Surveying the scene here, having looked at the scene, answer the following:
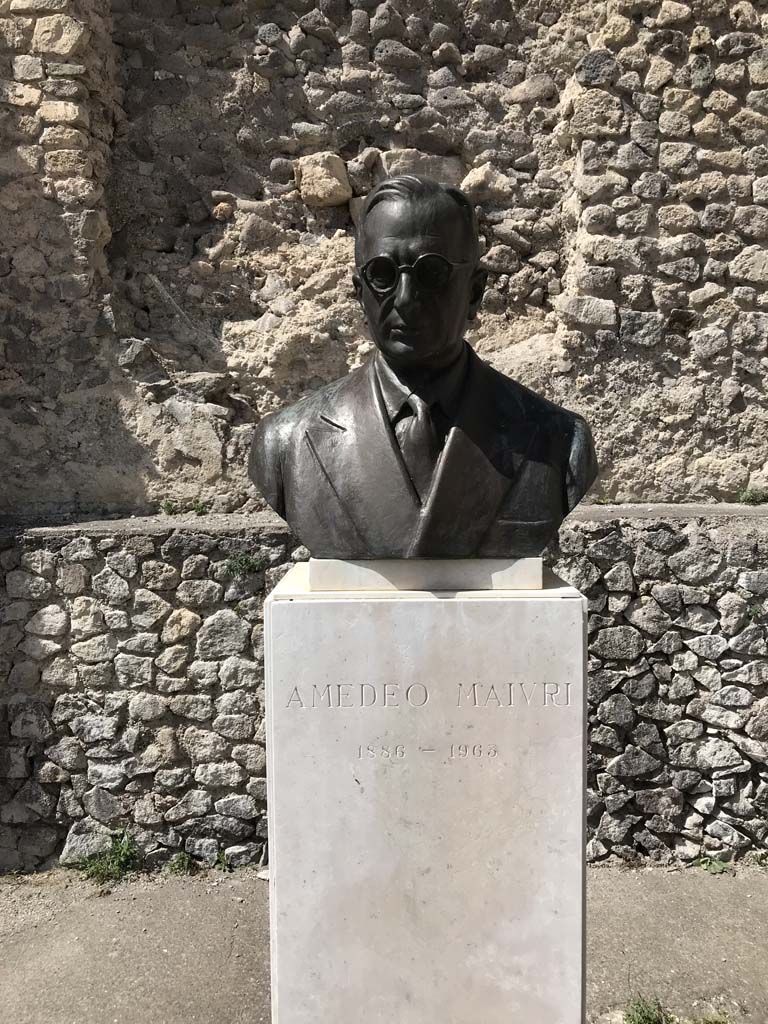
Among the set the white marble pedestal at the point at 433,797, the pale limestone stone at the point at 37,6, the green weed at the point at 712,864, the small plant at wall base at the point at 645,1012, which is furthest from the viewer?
the pale limestone stone at the point at 37,6

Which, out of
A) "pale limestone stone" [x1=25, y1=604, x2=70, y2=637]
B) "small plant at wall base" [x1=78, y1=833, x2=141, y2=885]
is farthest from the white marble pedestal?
"pale limestone stone" [x1=25, y1=604, x2=70, y2=637]

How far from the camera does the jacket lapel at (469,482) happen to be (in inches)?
72.8

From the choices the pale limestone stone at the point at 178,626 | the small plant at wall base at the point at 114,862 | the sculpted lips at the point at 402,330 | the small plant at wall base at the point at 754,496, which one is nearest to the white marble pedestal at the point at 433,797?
the sculpted lips at the point at 402,330

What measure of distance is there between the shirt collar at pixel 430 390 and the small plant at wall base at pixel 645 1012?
2214 mm

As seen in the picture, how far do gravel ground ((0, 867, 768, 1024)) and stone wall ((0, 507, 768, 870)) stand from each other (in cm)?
19

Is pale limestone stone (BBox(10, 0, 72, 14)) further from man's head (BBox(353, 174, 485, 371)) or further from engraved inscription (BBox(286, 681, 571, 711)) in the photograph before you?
engraved inscription (BBox(286, 681, 571, 711))

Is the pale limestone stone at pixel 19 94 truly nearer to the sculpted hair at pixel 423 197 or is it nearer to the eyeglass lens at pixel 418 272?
the sculpted hair at pixel 423 197

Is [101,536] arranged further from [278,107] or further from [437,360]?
[278,107]

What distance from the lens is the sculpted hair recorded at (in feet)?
5.65

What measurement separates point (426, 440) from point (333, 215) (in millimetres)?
3039

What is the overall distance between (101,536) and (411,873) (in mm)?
2378

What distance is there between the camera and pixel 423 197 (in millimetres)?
1723

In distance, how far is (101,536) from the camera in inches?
142

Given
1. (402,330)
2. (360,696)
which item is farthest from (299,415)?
(360,696)
